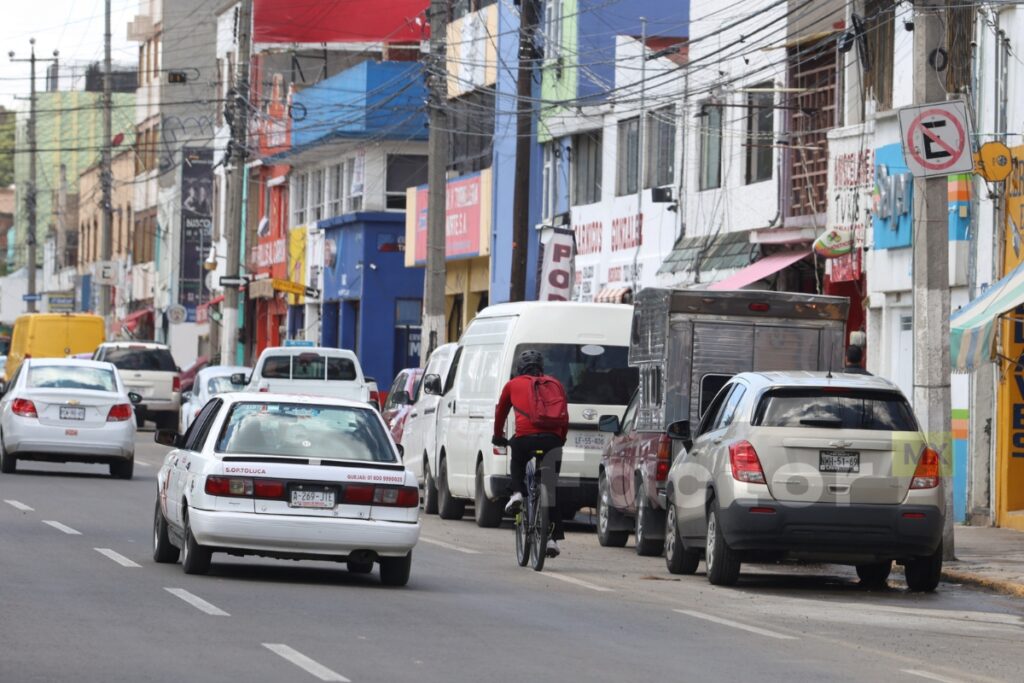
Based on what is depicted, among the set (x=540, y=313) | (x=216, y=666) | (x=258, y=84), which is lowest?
(x=216, y=666)

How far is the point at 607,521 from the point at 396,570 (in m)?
6.09

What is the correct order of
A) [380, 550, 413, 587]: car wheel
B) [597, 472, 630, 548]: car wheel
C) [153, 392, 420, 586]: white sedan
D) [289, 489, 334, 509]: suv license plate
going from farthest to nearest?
[597, 472, 630, 548]: car wheel → [380, 550, 413, 587]: car wheel → [289, 489, 334, 509]: suv license plate → [153, 392, 420, 586]: white sedan

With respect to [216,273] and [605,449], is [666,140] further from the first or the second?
[216,273]

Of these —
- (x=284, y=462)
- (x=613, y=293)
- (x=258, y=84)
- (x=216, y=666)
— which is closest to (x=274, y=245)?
(x=258, y=84)

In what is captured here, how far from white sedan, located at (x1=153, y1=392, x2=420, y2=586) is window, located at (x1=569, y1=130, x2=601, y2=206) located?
992 inches

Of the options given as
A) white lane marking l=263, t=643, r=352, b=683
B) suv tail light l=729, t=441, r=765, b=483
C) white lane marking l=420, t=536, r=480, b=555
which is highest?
suv tail light l=729, t=441, r=765, b=483

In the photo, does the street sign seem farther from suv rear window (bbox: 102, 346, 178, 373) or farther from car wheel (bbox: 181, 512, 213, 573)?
suv rear window (bbox: 102, 346, 178, 373)

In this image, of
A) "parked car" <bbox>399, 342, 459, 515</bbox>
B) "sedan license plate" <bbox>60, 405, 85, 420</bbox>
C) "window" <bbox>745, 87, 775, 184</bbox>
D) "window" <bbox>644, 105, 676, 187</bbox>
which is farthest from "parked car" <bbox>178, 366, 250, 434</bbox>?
"parked car" <bbox>399, 342, 459, 515</bbox>

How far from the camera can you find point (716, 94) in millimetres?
34625

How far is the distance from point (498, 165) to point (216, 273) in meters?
29.3

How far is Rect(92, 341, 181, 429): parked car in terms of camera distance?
48.6m

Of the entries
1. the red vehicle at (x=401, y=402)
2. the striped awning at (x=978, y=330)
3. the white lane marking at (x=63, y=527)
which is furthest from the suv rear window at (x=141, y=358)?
the striped awning at (x=978, y=330)

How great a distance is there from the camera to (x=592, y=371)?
23.9 m

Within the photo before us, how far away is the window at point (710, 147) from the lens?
3512 centimetres
